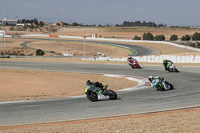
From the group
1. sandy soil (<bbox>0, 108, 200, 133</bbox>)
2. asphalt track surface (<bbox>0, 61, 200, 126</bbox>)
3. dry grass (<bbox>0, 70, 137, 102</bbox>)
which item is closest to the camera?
sandy soil (<bbox>0, 108, 200, 133</bbox>)

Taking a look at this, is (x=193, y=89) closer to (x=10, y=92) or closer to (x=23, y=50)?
(x=10, y=92)

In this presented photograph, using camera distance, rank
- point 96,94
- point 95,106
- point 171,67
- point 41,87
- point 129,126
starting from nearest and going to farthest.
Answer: point 129,126, point 95,106, point 96,94, point 41,87, point 171,67

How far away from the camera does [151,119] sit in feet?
39.4

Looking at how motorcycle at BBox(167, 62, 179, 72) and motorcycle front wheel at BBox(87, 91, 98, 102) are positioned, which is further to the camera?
motorcycle at BBox(167, 62, 179, 72)

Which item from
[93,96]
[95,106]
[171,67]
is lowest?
[95,106]

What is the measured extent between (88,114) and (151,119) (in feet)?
9.87

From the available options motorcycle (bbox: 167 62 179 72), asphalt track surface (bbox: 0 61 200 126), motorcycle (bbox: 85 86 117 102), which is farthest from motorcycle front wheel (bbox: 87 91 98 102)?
motorcycle (bbox: 167 62 179 72)

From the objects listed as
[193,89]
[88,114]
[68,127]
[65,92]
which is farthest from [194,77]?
[68,127]

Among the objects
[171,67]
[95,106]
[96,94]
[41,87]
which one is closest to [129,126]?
[95,106]

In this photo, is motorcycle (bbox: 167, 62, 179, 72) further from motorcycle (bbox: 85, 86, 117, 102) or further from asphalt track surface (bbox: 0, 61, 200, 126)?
motorcycle (bbox: 85, 86, 117, 102)

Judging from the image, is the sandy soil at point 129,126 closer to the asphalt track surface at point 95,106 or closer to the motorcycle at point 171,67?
the asphalt track surface at point 95,106

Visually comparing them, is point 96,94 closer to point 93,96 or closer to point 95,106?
point 93,96

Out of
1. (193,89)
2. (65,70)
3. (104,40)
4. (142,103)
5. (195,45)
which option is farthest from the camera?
(104,40)

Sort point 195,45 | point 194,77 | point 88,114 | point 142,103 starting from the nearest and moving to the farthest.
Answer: point 88,114 → point 142,103 → point 194,77 → point 195,45
